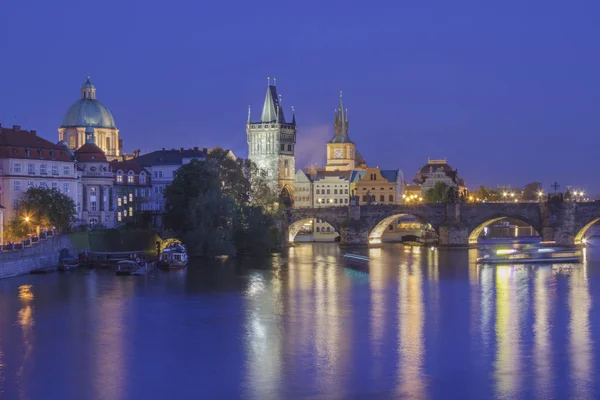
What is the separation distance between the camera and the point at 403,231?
123 meters

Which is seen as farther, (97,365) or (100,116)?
Result: (100,116)

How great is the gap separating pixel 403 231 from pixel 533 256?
44535 mm

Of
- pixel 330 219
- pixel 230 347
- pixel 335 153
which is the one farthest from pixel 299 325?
pixel 335 153

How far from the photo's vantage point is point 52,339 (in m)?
39.4

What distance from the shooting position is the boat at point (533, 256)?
76.5 meters

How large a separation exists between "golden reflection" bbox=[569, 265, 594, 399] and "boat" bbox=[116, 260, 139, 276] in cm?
2816

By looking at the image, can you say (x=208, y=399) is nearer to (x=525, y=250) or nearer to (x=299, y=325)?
(x=299, y=325)

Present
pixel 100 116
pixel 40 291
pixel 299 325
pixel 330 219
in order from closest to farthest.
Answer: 1. pixel 299 325
2. pixel 40 291
3. pixel 330 219
4. pixel 100 116


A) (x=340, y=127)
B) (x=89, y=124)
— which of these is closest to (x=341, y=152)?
(x=340, y=127)

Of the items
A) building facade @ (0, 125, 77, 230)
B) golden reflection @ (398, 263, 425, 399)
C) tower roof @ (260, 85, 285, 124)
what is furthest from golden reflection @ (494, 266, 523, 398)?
tower roof @ (260, 85, 285, 124)

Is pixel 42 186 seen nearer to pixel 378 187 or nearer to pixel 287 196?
pixel 287 196

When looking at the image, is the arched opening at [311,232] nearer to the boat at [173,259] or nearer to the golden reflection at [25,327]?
the boat at [173,259]

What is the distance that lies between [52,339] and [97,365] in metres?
5.27

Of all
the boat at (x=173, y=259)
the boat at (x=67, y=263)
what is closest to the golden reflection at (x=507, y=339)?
the boat at (x=173, y=259)
